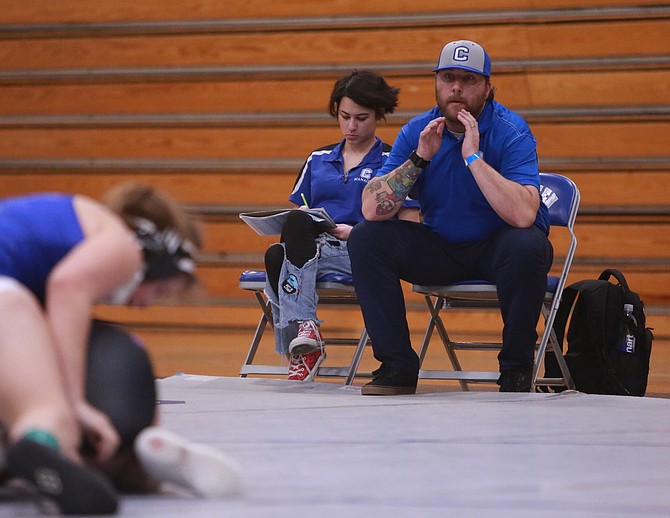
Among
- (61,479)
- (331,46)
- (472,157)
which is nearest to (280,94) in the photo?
(331,46)

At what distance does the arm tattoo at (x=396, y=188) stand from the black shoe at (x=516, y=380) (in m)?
0.59

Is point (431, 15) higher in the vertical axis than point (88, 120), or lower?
higher

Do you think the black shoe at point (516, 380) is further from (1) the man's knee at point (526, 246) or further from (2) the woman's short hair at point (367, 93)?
(2) the woman's short hair at point (367, 93)

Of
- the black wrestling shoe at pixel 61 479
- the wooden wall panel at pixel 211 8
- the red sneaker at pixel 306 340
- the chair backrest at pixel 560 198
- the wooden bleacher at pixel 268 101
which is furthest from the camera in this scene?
the wooden wall panel at pixel 211 8

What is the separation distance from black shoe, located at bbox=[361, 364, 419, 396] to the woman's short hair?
98 centimetres

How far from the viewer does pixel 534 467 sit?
153cm

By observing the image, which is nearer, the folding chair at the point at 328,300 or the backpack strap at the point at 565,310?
the folding chair at the point at 328,300

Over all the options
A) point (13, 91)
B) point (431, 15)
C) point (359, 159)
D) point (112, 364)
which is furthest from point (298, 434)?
point (13, 91)

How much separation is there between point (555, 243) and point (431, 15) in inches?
53.5

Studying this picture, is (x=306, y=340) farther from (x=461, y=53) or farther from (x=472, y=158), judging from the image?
(x=461, y=53)

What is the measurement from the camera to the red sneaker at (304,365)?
10.3ft

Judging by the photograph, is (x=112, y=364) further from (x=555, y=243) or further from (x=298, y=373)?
(x=555, y=243)

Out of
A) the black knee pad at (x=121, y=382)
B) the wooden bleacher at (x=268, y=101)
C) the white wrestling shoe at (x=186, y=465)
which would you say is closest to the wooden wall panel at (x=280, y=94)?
the wooden bleacher at (x=268, y=101)

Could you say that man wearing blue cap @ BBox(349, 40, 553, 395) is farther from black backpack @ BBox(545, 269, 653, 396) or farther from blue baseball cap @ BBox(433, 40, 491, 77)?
black backpack @ BBox(545, 269, 653, 396)
